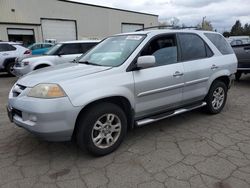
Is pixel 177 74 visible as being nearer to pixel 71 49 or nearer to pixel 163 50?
pixel 163 50

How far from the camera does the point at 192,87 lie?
441 cm

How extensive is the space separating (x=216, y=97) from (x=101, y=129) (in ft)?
9.38

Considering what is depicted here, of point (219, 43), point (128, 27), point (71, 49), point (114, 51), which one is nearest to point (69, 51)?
point (71, 49)

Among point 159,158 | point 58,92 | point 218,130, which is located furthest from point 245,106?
point 58,92

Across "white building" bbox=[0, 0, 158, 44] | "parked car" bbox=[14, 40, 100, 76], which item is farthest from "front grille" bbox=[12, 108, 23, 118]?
"white building" bbox=[0, 0, 158, 44]

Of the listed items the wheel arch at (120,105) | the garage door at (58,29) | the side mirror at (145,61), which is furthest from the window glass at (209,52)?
the garage door at (58,29)

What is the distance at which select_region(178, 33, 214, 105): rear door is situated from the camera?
431cm

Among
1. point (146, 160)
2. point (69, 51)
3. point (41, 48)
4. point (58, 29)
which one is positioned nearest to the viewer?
point (146, 160)

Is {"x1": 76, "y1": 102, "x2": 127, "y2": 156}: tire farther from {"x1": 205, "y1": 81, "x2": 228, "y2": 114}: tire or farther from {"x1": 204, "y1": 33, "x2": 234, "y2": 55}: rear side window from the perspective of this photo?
{"x1": 204, "y1": 33, "x2": 234, "y2": 55}: rear side window

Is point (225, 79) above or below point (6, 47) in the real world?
below

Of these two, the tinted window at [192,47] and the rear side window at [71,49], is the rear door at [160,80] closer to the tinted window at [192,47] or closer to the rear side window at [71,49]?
the tinted window at [192,47]

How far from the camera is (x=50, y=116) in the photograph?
295 cm

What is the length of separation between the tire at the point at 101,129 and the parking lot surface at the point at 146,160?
16 centimetres

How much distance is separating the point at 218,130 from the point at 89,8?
78.0 ft
